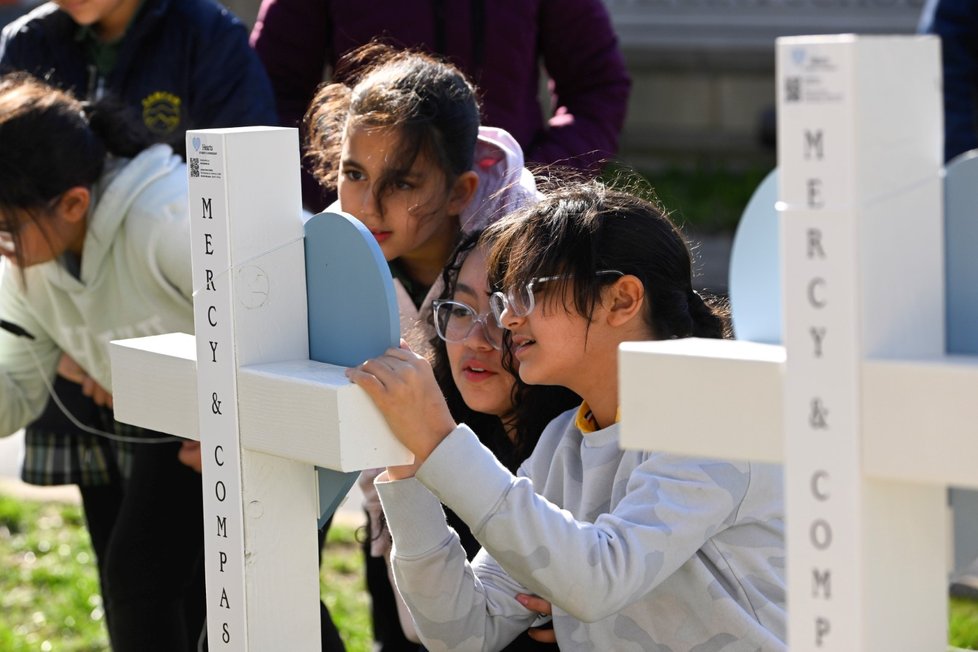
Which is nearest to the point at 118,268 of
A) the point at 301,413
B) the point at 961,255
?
the point at 301,413

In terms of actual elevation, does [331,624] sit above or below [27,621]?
above

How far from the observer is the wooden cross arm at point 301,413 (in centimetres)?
151

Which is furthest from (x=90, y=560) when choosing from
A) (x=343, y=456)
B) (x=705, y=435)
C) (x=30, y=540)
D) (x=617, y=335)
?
(x=705, y=435)

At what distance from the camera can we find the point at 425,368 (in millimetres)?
1572

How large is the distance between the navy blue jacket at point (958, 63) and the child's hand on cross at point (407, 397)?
8.98 ft

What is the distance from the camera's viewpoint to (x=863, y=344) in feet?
3.72

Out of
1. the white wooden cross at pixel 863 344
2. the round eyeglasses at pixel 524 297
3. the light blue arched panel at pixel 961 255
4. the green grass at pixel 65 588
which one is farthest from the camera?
the green grass at pixel 65 588

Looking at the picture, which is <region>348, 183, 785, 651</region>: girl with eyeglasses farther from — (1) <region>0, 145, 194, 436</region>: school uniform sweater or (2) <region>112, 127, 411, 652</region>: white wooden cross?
(1) <region>0, 145, 194, 436</region>: school uniform sweater

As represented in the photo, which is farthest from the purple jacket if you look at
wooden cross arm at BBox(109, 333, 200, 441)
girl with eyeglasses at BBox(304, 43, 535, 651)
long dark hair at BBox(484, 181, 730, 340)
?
wooden cross arm at BBox(109, 333, 200, 441)

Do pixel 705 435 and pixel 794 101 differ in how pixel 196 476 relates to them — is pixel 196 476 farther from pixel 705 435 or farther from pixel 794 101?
pixel 794 101

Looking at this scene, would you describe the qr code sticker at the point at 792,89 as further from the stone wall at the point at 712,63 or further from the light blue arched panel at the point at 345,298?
the stone wall at the point at 712,63

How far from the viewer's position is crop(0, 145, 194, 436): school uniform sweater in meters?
2.77

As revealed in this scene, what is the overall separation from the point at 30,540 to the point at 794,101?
11.9 feet

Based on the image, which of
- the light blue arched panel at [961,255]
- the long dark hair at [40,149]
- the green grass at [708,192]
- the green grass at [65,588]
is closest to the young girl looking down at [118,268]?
the long dark hair at [40,149]
